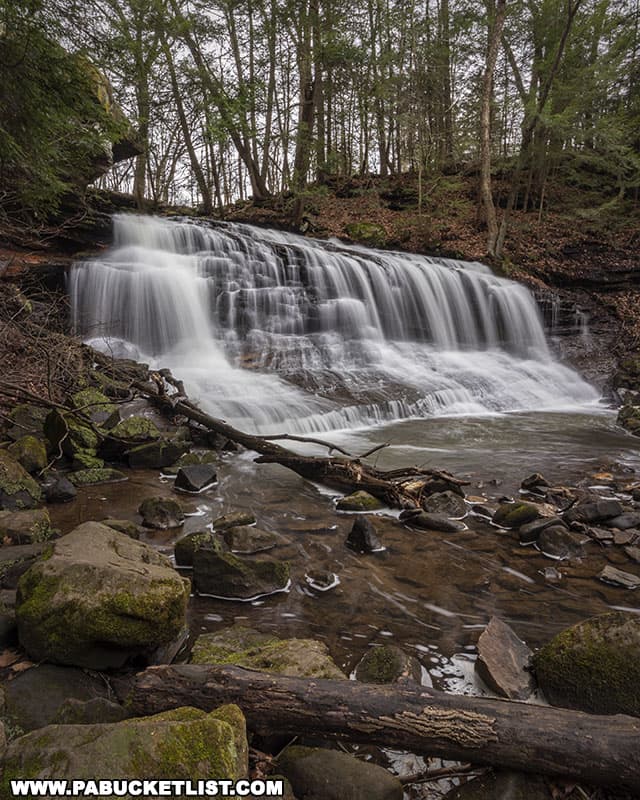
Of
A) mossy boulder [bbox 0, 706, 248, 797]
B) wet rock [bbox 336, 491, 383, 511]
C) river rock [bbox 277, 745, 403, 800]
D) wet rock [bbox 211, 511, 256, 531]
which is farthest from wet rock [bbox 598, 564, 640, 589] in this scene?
mossy boulder [bbox 0, 706, 248, 797]

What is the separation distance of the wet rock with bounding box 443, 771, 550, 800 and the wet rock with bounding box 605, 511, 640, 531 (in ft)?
12.1

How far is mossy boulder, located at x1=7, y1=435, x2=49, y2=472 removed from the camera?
5527 mm

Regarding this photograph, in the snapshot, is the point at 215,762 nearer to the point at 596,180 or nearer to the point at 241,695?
the point at 241,695

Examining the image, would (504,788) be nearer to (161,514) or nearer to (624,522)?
(161,514)

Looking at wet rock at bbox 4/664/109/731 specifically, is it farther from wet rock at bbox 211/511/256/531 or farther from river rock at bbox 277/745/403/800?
wet rock at bbox 211/511/256/531

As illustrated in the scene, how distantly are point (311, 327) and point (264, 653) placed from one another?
11197 millimetres

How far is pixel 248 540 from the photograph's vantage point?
4.36 metres

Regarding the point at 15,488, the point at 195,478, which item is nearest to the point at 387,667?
the point at 195,478

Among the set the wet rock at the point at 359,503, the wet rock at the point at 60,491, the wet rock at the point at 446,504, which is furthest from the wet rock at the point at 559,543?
the wet rock at the point at 60,491

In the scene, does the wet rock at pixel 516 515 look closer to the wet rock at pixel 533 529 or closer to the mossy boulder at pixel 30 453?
the wet rock at pixel 533 529

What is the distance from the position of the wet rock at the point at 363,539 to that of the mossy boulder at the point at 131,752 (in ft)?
9.07

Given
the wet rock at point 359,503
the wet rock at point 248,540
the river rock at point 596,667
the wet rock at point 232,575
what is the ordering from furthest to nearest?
the wet rock at point 359,503, the wet rock at point 248,540, the wet rock at point 232,575, the river rock at point 596,667

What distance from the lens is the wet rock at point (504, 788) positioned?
71.4 inches

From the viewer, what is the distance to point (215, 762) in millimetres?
1570
